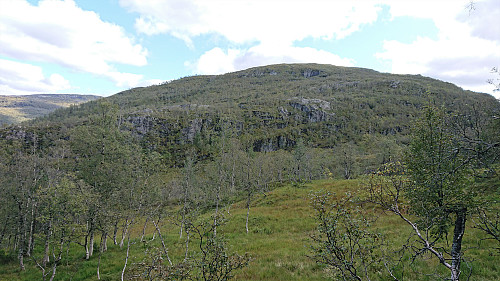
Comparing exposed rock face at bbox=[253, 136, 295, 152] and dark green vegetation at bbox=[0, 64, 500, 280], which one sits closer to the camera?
dark green vegetation at bbox=[0, 64, 500, 280]

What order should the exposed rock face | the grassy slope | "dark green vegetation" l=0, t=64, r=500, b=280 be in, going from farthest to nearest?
the exposed rock face, the grassy slope, "dark green vegetation" l=0, t=64, r=500, b=280

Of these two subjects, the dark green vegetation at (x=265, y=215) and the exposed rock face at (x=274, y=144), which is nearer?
the dark green vegetation at (x=265, y=215)

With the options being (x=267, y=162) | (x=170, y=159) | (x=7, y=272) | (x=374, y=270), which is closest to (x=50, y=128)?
(x=170, y=159)

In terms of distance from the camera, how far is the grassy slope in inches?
472

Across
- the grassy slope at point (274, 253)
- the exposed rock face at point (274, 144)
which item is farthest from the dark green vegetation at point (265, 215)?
the exposed rock face at point (274, 144)

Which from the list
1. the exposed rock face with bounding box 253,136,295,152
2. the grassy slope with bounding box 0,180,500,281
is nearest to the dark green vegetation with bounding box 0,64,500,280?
the grassy slope with bounding box 0,180,500,281

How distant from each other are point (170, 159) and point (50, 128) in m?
90.9

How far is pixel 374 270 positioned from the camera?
12133 mm

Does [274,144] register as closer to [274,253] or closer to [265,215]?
[265,215]

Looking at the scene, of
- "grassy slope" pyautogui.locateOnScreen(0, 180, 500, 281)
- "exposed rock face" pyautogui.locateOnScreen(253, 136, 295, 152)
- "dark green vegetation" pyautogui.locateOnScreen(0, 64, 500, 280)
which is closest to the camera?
"dark green vegetation" pyautogui.locateOnScreen(0, 64, 500, 280)

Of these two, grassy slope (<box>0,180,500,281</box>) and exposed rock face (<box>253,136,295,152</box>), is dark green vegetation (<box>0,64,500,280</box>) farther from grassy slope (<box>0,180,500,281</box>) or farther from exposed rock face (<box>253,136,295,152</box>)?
exposed rock face (<box>253,136,295,152</box>)

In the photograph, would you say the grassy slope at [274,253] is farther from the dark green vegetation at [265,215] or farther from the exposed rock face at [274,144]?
the exposed rock face at [274,144]

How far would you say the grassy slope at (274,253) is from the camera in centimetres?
1200

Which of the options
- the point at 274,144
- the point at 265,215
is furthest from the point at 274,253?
the point at 274,144
